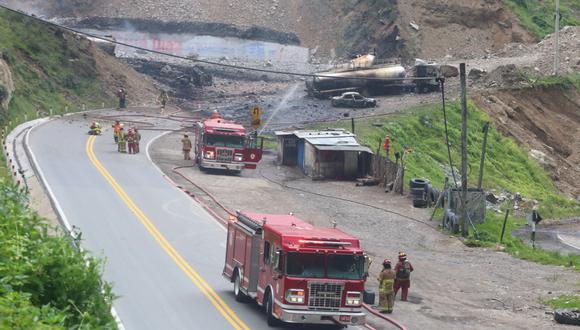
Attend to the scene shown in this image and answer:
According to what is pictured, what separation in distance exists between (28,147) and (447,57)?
49.9 meters

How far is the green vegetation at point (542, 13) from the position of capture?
101 m

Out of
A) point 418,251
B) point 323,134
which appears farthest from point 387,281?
point 323,134

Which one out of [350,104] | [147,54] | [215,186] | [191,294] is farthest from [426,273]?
[147,54]

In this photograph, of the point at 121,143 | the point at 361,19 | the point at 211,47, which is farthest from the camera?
the point at 211,47

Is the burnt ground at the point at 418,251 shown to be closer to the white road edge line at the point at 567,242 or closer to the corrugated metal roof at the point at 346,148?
the corrugated metal roof at the point at 346,148

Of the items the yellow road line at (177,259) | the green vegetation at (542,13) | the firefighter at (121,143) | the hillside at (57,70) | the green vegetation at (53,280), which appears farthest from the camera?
the green vegetation at (542,13)

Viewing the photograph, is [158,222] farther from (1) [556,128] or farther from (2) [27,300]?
(1) [556,128]

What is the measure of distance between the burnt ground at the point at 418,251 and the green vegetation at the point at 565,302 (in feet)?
1.11

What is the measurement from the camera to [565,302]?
30844mm

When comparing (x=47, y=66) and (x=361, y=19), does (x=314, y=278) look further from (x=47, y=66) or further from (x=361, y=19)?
(x=361, y=19)

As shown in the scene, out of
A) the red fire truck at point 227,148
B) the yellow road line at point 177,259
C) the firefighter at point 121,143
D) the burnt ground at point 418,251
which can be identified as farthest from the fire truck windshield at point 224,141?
the yellow road line at point 177,259

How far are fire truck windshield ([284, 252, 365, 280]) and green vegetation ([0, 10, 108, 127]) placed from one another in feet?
147

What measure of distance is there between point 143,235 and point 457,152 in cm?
3372

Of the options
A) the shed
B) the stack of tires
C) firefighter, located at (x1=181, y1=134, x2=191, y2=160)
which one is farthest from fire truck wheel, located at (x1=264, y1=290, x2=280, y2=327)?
firefighter, located at (x1=181, y1=134, x2=191, y2=160)
